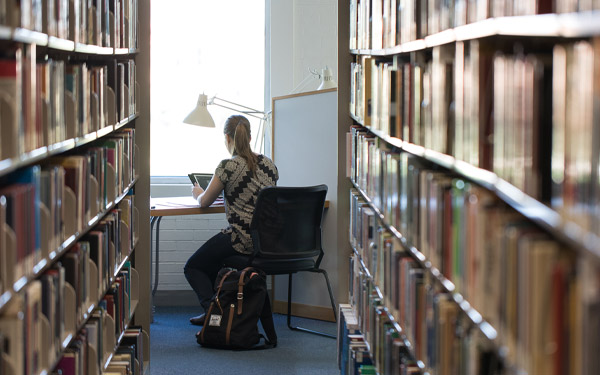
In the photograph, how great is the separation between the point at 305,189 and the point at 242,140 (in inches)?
18.1

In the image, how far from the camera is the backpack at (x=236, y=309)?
3.84 meters

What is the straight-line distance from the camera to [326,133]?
14.7ft

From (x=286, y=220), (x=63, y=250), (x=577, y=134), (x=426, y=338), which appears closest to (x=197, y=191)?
(x=286, y=220)

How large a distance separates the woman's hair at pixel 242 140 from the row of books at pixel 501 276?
2.11m

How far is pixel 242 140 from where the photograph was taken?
4.11 meters

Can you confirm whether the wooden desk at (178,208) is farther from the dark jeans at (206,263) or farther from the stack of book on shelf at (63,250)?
the stack of book on shelf at (63,250)

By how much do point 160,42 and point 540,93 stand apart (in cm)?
442

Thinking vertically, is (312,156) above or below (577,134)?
below

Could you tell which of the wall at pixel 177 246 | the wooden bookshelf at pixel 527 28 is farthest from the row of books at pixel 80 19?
the wall at pixel 177 246

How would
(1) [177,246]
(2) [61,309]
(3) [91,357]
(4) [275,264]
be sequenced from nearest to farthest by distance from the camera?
1. (2) [61,309]
2. (3) [91,357]
3. (4) [275,264]
4. (1) [177,246]

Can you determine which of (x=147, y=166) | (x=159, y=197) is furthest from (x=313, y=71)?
(x=147, y=166)

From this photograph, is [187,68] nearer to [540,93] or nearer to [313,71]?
[313,71]

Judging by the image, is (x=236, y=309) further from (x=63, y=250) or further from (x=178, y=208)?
(x=63, y=250)

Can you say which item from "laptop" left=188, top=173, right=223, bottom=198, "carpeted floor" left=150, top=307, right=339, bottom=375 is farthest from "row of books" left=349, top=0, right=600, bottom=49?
"carpeted floor" left=150, top=307, right=339, bottom=375
